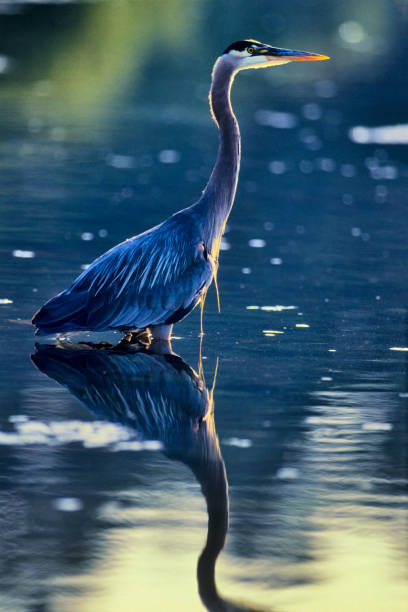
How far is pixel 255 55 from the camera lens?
9.58 m

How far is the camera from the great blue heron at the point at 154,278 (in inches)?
339

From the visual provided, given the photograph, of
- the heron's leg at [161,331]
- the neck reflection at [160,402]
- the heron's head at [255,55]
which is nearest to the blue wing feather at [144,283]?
the heron's leg at [161,331]

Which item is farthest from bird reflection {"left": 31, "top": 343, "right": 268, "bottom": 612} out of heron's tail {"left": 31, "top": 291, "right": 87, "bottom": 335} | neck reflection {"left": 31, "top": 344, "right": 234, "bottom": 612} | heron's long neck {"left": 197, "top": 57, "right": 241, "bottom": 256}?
heron's long neck {"left": 197, "top": 57, "right": 241, "bottom": 256}

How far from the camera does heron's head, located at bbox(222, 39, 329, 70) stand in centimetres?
949

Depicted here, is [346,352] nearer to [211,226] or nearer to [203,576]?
[211,226]

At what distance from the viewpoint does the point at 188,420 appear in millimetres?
6938

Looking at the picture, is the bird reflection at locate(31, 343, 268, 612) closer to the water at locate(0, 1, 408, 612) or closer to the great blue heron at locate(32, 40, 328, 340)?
the water at locate(0, 1, 408, 612)

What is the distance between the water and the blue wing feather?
0.28m

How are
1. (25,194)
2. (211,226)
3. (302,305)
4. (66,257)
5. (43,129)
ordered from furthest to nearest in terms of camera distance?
(43,129)
(25,194)
(66,257)
(302,305)
(211,226)

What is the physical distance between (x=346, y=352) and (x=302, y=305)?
1347 millimetres

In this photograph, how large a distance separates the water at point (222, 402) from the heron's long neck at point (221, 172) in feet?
2.35

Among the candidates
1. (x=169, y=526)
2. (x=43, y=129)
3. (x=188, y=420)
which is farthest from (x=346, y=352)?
(x=43, y=129)

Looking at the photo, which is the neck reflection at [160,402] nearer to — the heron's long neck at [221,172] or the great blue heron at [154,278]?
the great blue heron at [154,278]

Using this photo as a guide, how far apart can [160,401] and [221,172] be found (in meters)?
2.46
